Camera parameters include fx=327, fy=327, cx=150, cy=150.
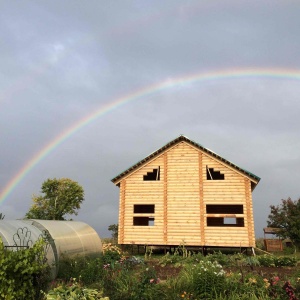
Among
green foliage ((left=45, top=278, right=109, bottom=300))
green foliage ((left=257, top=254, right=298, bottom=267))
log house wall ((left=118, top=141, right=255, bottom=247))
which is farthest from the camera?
log house wall ((left=118, top=141, right=255, bottom=247))

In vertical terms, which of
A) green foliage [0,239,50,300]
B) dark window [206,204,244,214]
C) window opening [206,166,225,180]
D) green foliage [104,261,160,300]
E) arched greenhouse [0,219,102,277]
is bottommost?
green foliage [104,261,160,300]

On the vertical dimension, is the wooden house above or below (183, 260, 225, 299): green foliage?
above

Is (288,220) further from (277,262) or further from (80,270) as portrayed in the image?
(80,270)

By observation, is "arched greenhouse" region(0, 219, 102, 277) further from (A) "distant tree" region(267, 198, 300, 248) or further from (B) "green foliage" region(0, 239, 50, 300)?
(A) "distant tree" region(267, 198, 300, 248)

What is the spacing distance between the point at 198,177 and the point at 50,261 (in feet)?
57.4

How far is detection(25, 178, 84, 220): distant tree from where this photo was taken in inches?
1603

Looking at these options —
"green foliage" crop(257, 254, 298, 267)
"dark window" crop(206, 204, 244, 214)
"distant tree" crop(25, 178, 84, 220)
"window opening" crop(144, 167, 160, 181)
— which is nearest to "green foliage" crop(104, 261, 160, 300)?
"green foliage" crop(257, 254, 298, 267)

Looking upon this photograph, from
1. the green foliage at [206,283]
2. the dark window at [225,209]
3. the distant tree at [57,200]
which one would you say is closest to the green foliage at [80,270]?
the green foliage at [206,283]

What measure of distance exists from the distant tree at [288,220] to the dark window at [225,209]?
3.03 m

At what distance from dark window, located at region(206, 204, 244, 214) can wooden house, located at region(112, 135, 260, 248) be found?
5927 mm

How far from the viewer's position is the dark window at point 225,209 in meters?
33.1

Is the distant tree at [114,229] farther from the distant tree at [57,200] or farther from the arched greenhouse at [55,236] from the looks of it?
the arched greenhouse at [55,236]

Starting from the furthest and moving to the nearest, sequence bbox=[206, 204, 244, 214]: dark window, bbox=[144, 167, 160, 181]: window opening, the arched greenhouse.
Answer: bbox=[206, 204, 244, 214]: dark window
bbox=[144, 167, 160, 181]: window opening
the arched greenhouse

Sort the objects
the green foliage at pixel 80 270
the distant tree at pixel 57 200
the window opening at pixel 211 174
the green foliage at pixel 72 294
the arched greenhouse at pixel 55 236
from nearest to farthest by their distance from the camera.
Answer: the green foliage at pixel 72 294, the arched greenhouse at pixel 55 236, the green foliage at pixel 80 270, the window opening at pixel 211 174, the distant tree at pixel 57 200
